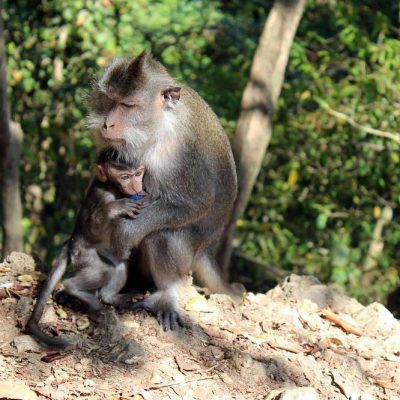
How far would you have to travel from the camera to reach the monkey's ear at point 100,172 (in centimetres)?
465

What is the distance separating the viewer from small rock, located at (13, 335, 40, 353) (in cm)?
412

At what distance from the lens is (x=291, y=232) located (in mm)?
9148

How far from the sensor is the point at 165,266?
4.79m

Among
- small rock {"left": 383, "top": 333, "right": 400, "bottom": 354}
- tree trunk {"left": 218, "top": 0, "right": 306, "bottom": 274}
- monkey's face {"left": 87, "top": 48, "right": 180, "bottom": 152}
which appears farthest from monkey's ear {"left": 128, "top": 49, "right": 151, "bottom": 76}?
tree trunk {"left": 218, "top": 0, "right": 306, "bottom": 274}

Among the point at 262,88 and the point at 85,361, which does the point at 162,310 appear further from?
the point at 262,88

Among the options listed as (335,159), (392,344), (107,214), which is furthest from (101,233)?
(335,159)

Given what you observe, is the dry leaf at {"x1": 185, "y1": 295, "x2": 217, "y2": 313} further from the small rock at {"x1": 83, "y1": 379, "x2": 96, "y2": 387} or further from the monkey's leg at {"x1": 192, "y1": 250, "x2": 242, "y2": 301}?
the small rock at {"x1": 83, "y1": 379, "x2": 96, "y2": 387}

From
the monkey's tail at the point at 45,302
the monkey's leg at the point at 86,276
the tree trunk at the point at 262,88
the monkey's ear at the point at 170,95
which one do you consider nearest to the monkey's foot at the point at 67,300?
the monkey's leg at the point at 86,276

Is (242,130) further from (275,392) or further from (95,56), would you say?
(275,392)

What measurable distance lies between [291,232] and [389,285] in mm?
1284

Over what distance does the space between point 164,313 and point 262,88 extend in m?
2.88

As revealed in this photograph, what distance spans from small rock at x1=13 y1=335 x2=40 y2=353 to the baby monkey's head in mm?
1028

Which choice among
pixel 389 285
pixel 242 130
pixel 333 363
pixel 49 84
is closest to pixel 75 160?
pixel 49 84

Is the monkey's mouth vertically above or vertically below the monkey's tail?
above
